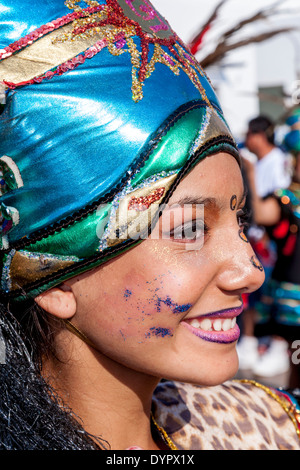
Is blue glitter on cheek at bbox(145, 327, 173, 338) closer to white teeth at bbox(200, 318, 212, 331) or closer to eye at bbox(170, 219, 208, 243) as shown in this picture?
white teeth at bbox(200, 318, 212, 331)

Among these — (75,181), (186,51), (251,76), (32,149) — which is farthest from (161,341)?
(251,76)

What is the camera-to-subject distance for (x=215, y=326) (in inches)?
57.7

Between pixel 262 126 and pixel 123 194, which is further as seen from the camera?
pixel 262 126

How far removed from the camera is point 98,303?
1412 millimetres

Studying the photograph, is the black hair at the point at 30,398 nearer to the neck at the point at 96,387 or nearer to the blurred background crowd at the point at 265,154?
the neck at the point at 96,387

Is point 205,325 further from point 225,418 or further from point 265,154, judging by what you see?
point 265,154

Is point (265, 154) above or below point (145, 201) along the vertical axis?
below

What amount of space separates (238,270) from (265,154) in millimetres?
4984

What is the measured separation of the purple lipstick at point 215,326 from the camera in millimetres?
1443

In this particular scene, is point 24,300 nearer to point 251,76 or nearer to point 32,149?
point 32,149

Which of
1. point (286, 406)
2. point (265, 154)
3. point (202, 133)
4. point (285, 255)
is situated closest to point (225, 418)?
point (286, 406)

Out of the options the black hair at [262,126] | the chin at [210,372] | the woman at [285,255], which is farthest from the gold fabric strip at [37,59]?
the black hair at [262,126]

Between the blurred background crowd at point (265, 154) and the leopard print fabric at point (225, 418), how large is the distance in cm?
99
